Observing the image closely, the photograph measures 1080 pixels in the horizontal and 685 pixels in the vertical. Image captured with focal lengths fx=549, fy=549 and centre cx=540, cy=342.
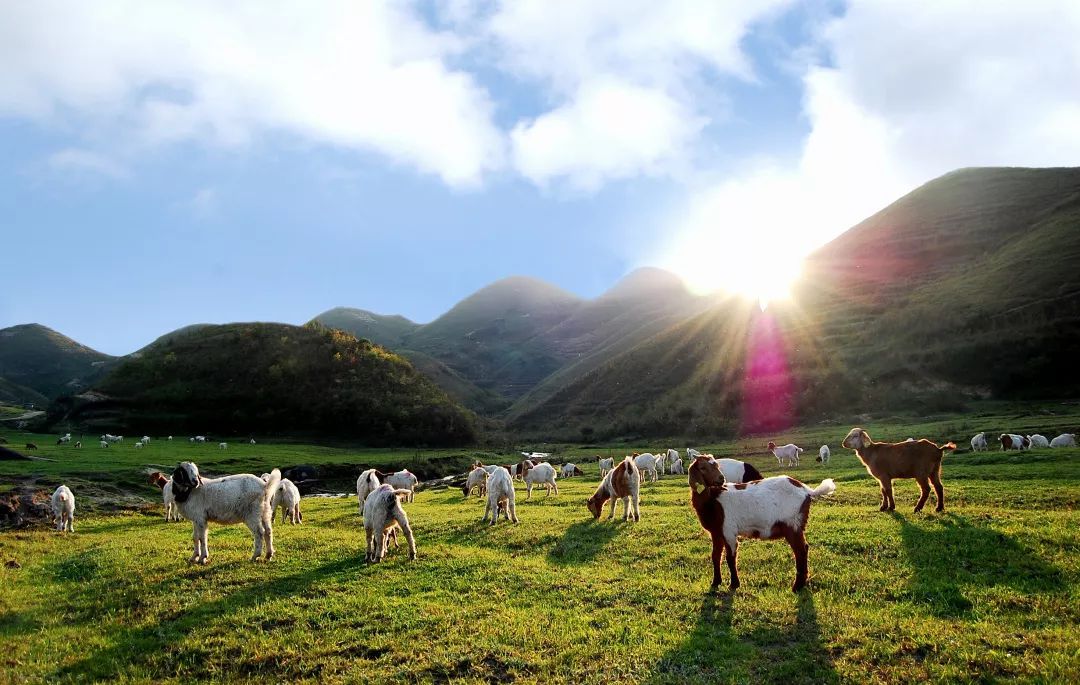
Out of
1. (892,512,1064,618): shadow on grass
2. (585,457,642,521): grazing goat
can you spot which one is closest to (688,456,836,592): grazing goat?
(892,512,1064,618): shadow on grass

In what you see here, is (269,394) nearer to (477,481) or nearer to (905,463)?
(477,481)

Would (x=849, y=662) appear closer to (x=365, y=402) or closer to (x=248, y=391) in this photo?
(x=365, y=402)

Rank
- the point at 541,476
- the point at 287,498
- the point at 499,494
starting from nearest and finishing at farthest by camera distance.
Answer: the point at 499,494 → the point at 287,498 → the point at 541,476

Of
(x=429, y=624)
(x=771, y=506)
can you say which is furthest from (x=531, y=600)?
(x=771, y=506)

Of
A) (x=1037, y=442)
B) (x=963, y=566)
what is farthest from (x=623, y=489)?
(x=1037, y=442)

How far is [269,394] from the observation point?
97.4 meters

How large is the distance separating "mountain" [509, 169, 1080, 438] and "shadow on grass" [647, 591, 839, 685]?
246ft

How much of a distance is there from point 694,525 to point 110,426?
93.0 m

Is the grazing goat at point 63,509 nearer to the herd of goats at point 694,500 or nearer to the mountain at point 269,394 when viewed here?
the herd of goats at point 694,500

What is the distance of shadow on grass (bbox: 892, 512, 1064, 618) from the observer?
965 cm

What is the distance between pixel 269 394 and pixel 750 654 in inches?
4062

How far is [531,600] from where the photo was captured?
1087 centimetres

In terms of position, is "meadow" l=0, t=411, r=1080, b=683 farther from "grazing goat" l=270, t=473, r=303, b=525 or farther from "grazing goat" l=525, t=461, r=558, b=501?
"grazing goat" l=525, t=461, r=558, b=501

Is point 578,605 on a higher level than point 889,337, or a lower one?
lower
